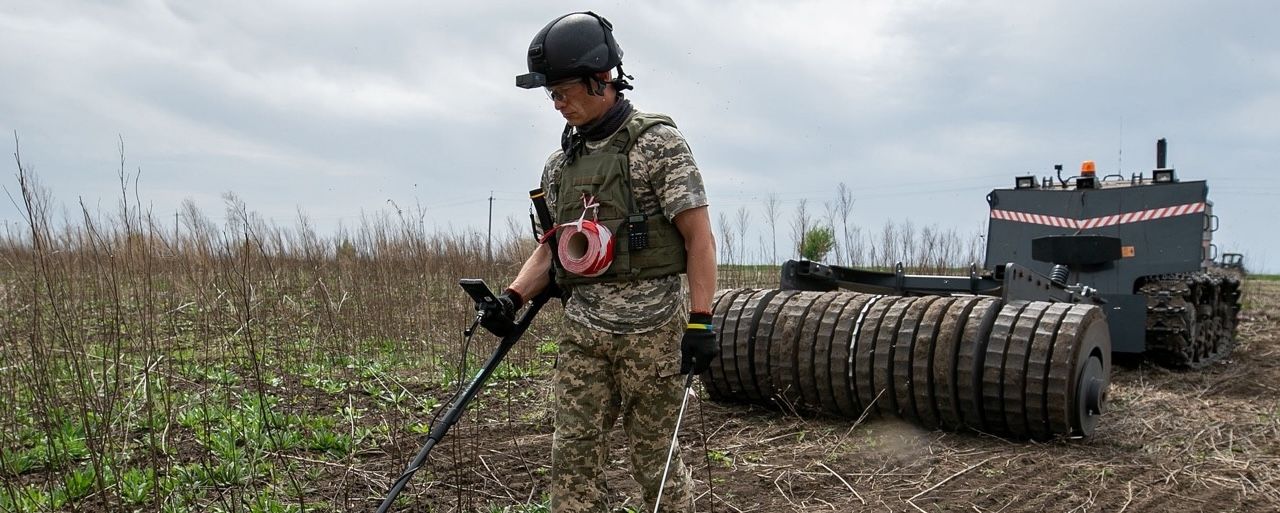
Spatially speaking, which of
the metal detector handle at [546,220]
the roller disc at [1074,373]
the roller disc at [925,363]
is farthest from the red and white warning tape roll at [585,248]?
the roller disc at [1074,373]

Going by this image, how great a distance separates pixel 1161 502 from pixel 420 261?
6.51 m

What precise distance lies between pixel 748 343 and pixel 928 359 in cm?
103

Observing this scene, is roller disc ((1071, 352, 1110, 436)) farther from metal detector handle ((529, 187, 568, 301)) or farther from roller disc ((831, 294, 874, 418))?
metal detector handle ((529, 187, 568, 301))

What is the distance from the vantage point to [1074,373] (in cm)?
471

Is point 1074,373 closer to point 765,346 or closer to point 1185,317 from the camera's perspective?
point 765,346

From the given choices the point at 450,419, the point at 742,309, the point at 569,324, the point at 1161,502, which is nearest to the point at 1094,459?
the point at 1161,502

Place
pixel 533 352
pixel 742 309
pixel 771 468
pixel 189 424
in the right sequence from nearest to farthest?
pixel 771 468 < pixel 189 424 < pixel 742 309 < pixel 533 352

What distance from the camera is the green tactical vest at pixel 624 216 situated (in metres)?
2.89

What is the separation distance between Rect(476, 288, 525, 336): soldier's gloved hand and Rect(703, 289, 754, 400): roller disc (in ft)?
8.42

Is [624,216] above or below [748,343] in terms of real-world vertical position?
above

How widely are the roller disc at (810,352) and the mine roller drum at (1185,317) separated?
401cm

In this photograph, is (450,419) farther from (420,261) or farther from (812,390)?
(420,261)

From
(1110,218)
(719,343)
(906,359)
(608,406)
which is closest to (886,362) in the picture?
(906,359)

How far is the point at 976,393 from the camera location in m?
4.88
